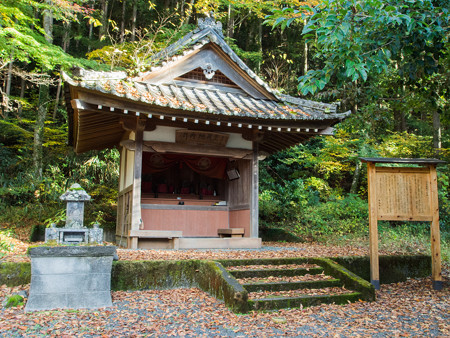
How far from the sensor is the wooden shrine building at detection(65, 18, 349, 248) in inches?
290

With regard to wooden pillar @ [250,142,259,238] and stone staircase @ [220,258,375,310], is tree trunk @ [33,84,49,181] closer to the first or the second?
wooden pillar @ [250,142,259,238]

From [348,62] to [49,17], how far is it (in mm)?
12308

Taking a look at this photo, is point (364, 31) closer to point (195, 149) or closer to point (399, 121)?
point (195, 149)

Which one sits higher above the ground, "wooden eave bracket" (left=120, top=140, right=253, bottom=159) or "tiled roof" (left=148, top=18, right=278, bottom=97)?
"tiled roof" (left=148, top=18, right=278, bottom=97)

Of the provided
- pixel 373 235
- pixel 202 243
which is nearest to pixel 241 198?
pixel 202 243

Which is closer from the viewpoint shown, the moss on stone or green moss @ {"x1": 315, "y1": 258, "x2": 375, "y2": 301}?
green moss @ {"x1": 315, "y1": 258, "x2": 375, "y2": 301}

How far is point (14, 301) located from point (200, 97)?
216 inches

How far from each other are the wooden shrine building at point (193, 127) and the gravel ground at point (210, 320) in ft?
10.7

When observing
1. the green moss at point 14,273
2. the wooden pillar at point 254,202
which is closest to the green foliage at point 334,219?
the wooden pillar at point 254,202

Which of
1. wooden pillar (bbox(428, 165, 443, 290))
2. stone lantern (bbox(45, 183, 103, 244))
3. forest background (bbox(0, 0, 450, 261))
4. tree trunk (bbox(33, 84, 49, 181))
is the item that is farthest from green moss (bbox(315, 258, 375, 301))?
tree trunk (bbox(33, 84, 49, 181))

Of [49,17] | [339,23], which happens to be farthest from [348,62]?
[49,17]

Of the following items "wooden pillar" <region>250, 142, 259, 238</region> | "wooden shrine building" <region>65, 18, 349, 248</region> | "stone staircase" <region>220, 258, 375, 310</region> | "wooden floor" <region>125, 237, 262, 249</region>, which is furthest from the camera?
"wooden pillar" <region>250, 142, 259, 238</region>

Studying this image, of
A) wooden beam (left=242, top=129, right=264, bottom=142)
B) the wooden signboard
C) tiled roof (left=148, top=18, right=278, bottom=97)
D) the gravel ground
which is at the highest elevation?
tiled roof (left=148, top=18, right=278, bottom=97)

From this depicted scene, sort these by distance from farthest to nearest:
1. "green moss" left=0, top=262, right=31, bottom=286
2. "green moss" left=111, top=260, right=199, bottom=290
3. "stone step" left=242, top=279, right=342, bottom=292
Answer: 1. "green moss" left=111, top=260, right=199, bottom=290
2. "stone step" left=242, top=279, right=342, bottom=292
3. "green moss" left=0, top=262, right=31, bottom=286
